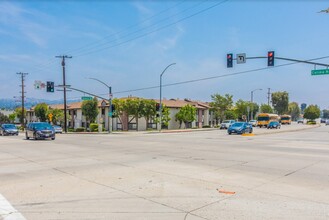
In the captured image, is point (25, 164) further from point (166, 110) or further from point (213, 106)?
point (213, 106)

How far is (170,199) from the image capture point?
7039 millimetres

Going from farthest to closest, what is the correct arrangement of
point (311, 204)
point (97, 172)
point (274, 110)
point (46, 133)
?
point (274, 110), point (46, 133), point (97, 172), point (311, 204)

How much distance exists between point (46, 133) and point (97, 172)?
1926 centimetres

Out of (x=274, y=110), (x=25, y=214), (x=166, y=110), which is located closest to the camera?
(x=25, y=214)

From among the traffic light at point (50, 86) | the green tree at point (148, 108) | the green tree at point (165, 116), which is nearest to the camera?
the traffic light at point (50, 86)

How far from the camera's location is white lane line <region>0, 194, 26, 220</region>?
5835 millimetres

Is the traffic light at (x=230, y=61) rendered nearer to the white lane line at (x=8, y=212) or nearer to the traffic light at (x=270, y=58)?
the traffic light at (x=270, y=58)

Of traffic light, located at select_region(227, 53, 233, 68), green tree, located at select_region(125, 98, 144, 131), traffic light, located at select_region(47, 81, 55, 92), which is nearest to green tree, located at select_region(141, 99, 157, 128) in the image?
green tree, located at select_region(125, 98, 144, 131)

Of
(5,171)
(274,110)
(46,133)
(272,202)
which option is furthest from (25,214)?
(274,110)

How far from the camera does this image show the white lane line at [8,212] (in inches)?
230

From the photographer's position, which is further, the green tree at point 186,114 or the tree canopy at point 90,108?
the green tree at point 186,114

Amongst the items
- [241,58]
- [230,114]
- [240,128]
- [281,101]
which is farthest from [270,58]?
[281,101]

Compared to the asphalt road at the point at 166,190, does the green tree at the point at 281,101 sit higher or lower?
higher

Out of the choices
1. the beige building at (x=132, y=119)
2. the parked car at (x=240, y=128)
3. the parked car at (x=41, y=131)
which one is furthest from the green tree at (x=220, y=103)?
the parked car at (x=41, y=131)
